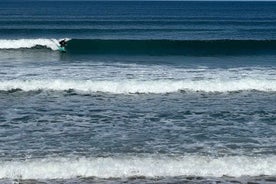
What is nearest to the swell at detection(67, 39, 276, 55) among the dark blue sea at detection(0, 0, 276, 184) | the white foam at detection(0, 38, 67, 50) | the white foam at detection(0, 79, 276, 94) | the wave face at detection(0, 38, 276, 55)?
the wave face at detection(0, 38, 276, 55)

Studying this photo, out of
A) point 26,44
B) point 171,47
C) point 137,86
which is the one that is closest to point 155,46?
point 171,47

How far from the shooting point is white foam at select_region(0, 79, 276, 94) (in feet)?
55.3

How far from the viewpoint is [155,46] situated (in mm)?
31812

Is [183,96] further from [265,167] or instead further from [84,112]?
[265,167]

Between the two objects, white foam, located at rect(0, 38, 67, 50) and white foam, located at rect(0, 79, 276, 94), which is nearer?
white foam, located at rect(0, 79, 276, 94)

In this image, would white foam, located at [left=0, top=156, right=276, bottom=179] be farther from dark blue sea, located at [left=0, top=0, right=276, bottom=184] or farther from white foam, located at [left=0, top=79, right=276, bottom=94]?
white foam, located at [left=0, top=79, right=276, bottom=94]

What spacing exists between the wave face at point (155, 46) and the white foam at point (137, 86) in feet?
38.6

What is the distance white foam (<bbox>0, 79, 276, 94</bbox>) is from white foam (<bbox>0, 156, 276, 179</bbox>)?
7064 mm

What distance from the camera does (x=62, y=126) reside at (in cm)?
1240

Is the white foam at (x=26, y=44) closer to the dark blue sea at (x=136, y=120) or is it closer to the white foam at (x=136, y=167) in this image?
the dark blue sea at (x=136, y=120)

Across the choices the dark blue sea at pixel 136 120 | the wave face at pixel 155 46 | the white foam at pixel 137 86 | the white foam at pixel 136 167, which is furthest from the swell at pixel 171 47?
the white foam at pixel 136 167

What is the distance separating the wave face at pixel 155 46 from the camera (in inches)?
1178

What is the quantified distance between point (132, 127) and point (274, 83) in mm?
7123

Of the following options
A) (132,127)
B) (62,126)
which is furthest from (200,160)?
(62,126)
